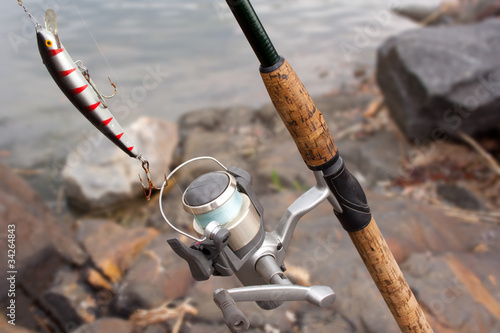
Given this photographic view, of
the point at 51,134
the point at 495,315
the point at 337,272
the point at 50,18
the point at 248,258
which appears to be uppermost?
the point at 50,18

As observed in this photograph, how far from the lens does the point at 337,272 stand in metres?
2.49

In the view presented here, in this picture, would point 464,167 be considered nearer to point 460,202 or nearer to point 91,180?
point 460,202

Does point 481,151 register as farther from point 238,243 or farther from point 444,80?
point 238,243

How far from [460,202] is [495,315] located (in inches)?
71.9

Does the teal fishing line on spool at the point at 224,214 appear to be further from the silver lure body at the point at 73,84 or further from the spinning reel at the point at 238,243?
the silver lure body at the point at 73,84

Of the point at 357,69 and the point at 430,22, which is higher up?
the point at 357,69

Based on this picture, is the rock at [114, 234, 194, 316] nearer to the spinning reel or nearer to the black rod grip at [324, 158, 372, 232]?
the spinning reel

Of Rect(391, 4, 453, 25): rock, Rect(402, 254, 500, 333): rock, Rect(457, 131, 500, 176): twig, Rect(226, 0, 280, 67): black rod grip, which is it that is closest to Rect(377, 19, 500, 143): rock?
Rect(457, 131, 500, 176): twig

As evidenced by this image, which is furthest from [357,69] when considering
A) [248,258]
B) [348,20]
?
[248,258]

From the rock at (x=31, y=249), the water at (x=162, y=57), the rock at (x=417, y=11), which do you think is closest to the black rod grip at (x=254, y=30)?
the rock at (x=31, y=249)

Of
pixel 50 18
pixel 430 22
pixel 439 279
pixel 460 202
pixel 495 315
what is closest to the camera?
pixel 50 18

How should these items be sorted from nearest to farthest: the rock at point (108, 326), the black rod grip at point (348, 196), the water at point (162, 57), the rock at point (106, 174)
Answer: the black rod grip at point (348, 196) → the rock at point (108, 326) → the rock at point (106, 174) → the water at point (162, 57)

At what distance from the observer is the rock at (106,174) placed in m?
4.55

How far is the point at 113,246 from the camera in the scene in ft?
9.72
